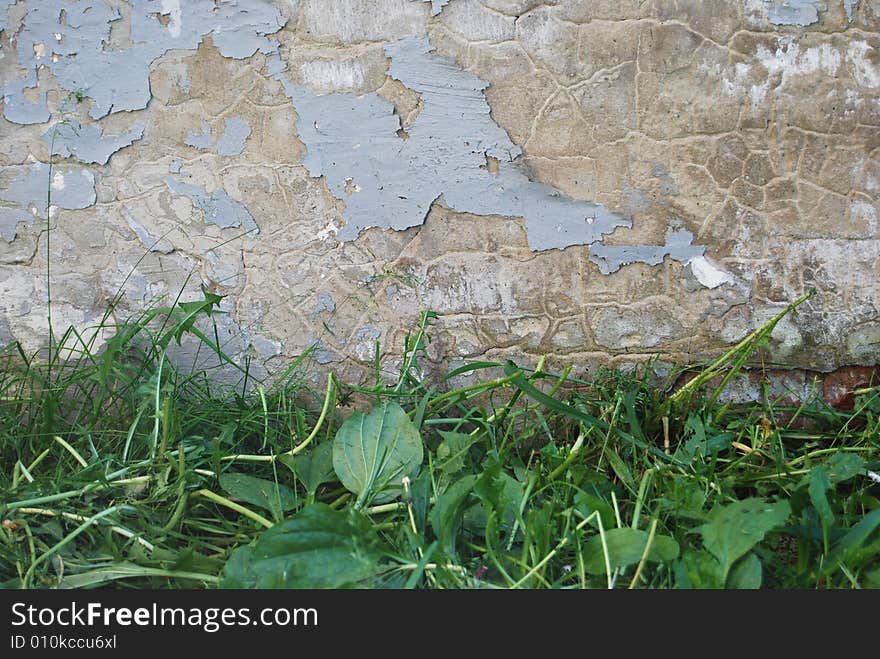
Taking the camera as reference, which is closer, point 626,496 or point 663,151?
point 626,496

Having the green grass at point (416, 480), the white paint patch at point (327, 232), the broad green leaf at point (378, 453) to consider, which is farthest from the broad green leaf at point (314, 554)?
the white paint patch at point (327, 232)

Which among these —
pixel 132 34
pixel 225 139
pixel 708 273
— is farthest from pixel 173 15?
pixel 708 273

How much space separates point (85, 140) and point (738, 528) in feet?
6.24

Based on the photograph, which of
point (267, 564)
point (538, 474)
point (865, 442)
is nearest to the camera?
point (267, 564)

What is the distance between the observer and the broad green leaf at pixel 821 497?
1488 mm

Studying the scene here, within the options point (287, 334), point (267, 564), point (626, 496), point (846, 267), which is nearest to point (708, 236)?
point (846, 267)

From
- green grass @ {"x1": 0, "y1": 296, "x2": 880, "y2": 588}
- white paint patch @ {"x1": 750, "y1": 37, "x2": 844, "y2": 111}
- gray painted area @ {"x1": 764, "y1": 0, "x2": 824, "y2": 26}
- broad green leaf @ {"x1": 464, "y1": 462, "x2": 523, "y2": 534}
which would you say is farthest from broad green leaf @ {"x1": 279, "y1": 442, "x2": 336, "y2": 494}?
gray painted area @ {"x1": 764, "y1": 0, "x2": 824, "y2": 26}

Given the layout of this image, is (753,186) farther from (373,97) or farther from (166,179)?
(166,179)

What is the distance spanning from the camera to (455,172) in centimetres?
216

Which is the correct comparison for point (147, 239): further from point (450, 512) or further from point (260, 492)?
point (450, 512)

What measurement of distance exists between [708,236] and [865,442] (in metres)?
0.68

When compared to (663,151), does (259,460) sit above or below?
below

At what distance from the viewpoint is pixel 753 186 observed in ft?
7.08

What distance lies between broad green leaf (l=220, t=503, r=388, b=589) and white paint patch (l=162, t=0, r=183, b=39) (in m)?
1.41
